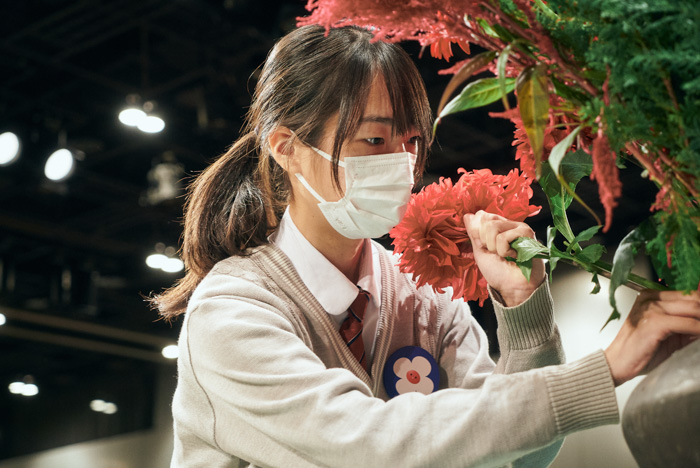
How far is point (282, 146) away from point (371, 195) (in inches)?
8.3

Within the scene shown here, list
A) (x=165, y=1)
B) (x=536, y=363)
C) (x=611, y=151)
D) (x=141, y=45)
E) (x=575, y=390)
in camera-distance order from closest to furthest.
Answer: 1. (x=611, y=151)
2. (x=575, y=390)
3. (x=536, y=363)
4. (x=165, y=1)
5. (x=141, y=45)

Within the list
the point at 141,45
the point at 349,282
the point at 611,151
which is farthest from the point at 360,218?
the point at 141,45

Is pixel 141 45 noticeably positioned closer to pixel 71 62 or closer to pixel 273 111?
pixel 71 62

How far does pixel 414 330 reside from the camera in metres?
1.63

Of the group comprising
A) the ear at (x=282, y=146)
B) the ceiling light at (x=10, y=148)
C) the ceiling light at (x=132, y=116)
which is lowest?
the ear at (x=282, y=146)

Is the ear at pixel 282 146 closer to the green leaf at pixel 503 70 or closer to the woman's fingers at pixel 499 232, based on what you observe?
the woman's fingers at pixel 499 232

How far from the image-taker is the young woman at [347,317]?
1.02 metres

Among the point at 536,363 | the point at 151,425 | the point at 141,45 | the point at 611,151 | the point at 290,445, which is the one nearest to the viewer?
the point at 611,151

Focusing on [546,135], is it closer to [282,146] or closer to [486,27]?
[486,27]

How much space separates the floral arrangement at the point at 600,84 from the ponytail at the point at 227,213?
2.07ft

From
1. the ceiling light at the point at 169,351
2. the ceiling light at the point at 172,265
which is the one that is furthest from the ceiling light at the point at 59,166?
the ceiling light at the point at 169,351

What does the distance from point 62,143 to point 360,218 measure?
16.5 ft

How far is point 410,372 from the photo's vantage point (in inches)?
59.8

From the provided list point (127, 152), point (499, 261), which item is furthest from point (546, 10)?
point (127, 152)
